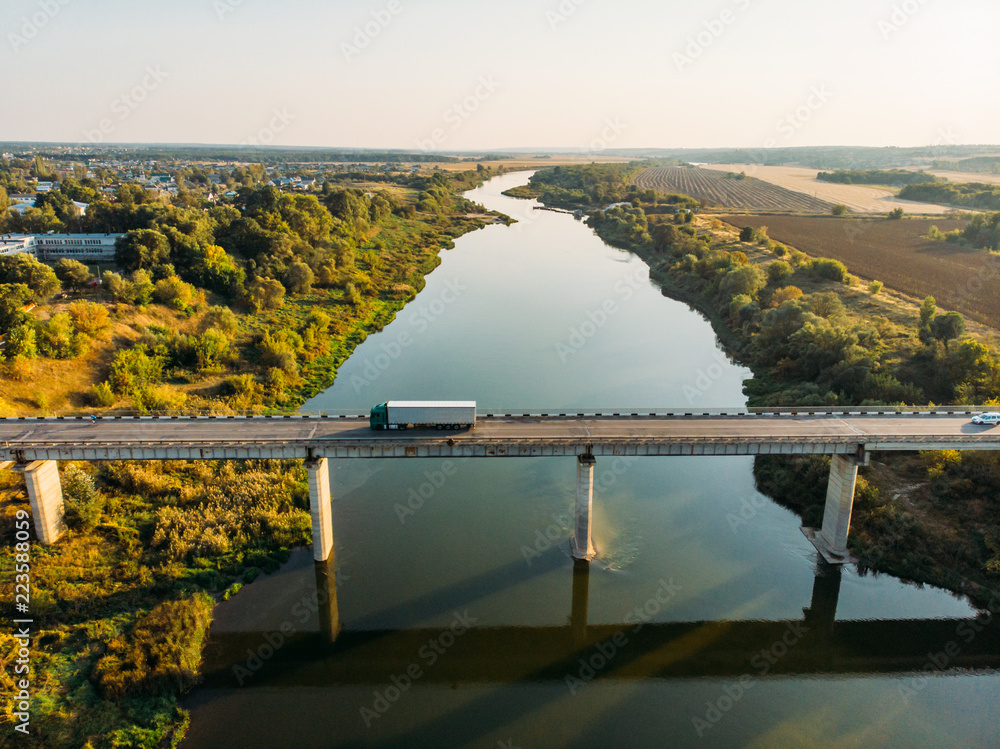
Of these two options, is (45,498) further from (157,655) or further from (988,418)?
(988,418)

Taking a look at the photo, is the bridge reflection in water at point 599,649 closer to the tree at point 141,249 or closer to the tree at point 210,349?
the tree at point 210,349

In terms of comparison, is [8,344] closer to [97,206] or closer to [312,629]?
[312,629]

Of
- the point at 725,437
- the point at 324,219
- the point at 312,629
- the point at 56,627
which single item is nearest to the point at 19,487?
the point at 56,627

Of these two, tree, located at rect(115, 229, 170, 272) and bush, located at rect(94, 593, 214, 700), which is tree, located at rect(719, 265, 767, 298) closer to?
tree, located at rect(115, 229, 170, 272)

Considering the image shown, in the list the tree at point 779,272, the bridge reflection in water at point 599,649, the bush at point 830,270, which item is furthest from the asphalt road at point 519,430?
the tree at point 779,272

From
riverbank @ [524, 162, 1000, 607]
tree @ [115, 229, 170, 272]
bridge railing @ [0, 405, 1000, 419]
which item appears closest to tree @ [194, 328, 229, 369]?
tree @ [115, 229, 170, 272]

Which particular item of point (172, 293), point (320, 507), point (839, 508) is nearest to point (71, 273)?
point (172, 293)
